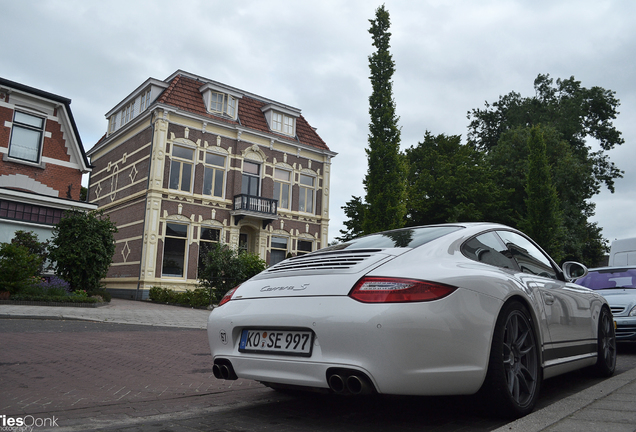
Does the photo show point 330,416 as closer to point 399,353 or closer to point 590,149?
point 399,353

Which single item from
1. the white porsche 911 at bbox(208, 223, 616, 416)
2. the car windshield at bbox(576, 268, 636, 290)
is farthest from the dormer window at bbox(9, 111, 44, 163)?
the car windshield at bbox(576, 268, 636, 290)

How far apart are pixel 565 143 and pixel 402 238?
119 ft

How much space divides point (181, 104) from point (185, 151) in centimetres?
234

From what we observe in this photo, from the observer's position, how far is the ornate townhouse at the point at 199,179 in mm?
23797

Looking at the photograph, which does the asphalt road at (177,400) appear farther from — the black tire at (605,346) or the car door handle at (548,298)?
the car door handle at (548,298)

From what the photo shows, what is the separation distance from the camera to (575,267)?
16.8ft

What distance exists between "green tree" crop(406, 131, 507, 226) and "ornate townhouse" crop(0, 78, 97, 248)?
20.4 metres

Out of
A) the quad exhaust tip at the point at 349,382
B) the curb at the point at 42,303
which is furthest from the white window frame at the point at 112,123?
the quad exhaust tip at the point at 349,382

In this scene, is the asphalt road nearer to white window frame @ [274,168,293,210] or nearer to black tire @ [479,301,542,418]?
black tire @ [479,301,542,418]

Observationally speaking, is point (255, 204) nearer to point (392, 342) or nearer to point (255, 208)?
point (255, 208)

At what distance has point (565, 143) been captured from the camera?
1398 inches

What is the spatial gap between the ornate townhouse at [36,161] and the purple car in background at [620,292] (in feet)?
55.2

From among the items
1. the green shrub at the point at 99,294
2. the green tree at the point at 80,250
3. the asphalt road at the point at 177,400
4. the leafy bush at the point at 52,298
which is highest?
the green tree at the point at 80,250

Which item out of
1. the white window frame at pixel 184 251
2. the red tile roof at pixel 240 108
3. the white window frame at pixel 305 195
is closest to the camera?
the white window frame at pixel 184 251
